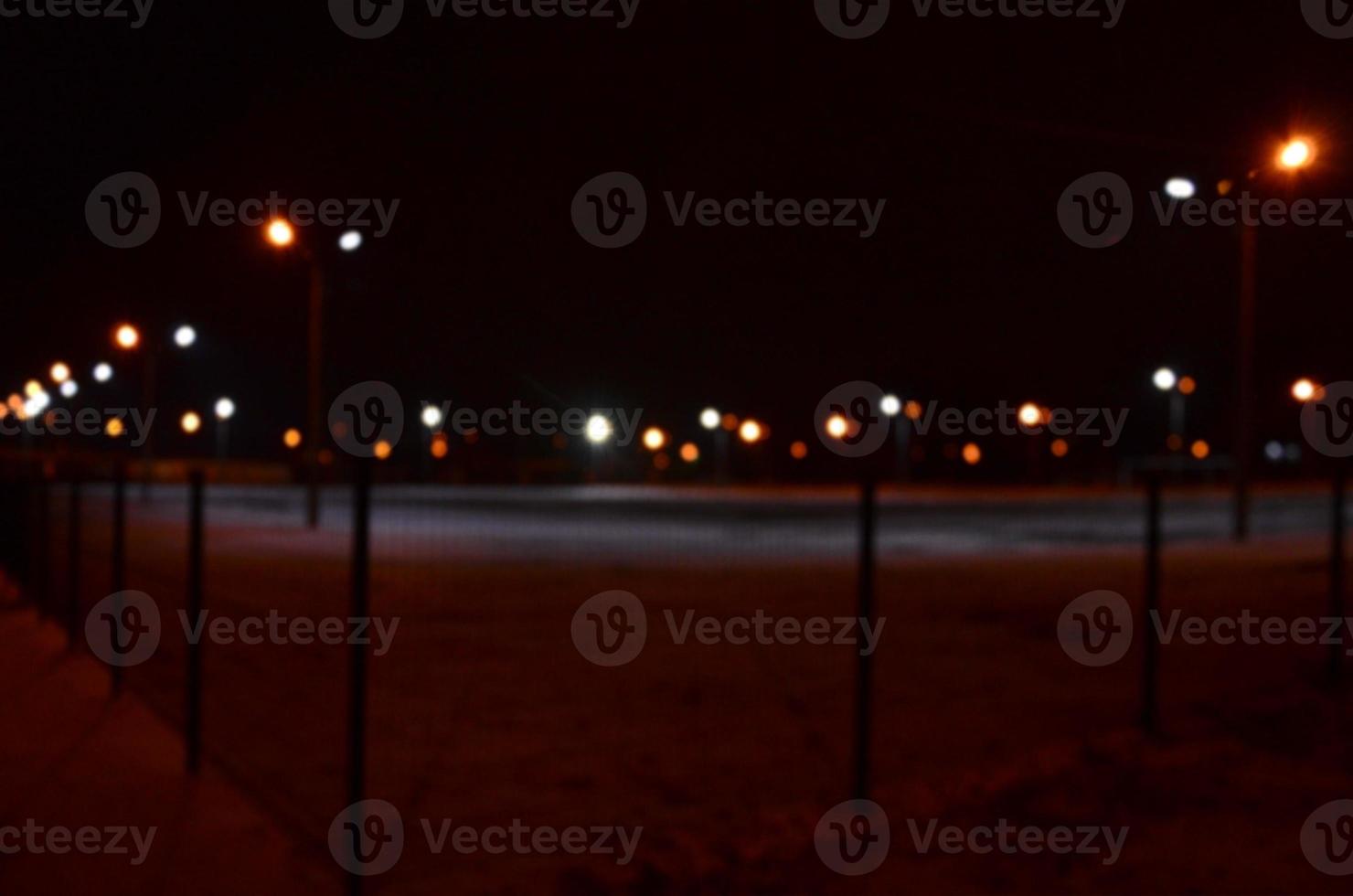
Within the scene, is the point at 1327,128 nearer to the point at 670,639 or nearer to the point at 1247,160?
the point at 1247,160

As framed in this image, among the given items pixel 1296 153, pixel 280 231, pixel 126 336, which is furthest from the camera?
pixel 126 336

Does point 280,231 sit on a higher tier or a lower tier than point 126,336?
higher

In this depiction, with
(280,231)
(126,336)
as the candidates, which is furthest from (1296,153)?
(126,336)

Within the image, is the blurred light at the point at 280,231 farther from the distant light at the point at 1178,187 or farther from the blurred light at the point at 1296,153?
the blurred light at the point at 1296,153

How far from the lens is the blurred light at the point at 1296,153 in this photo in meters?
17.5

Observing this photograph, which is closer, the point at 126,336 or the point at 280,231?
the point at 280,231

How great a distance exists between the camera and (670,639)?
11.3 m

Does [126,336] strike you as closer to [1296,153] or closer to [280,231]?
[280,231]

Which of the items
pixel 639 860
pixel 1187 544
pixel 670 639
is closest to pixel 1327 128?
pixel 1187 544

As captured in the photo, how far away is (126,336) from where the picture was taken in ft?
82.8

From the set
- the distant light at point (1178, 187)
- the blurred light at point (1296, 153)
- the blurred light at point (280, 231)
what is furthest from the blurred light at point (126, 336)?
the blurred light at point (1296, 153)

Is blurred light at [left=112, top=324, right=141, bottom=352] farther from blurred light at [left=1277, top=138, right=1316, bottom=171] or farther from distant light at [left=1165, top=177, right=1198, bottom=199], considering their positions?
blurred light at [left=1277, top=138, right=1316, bottom=171]

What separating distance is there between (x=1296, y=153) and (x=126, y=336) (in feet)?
66.4

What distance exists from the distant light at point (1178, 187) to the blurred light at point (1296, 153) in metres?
1.28
